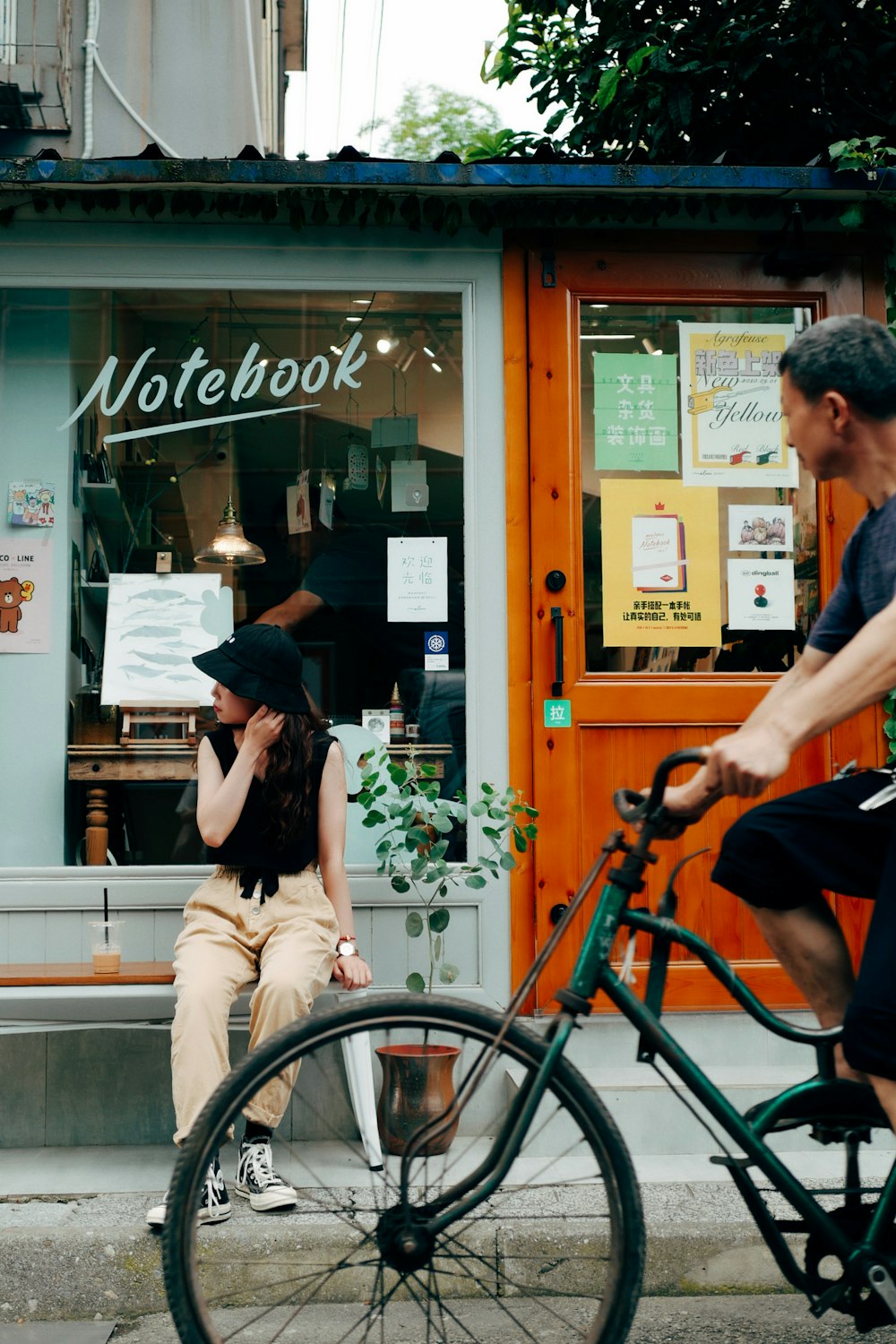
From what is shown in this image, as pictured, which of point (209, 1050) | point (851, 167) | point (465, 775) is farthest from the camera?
point (465, 775)

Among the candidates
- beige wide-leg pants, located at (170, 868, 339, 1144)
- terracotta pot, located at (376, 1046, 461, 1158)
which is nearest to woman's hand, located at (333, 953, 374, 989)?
beige wide-leg pants, located at (170, 868, 339, 1144)

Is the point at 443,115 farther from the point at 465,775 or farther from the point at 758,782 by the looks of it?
the point at 758,782

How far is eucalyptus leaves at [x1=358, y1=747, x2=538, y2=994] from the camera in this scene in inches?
163

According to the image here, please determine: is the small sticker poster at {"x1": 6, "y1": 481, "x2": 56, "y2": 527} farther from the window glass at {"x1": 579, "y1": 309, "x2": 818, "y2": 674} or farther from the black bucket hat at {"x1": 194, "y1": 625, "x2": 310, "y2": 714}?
the window glass at {"x1": 579, "y1": 309, "x2": 818, "y2": 674}

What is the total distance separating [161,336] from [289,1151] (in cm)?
312

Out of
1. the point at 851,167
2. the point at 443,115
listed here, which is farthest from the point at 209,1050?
the point at 443,115

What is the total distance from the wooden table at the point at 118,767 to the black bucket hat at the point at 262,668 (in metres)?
0.99

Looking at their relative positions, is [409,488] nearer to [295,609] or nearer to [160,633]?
[295,609]

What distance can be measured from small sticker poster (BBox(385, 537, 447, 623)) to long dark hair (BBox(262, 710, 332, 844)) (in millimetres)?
1099

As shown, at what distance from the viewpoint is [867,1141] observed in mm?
2322

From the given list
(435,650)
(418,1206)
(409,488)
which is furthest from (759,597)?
(418,1206)

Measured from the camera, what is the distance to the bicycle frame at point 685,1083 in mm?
2127

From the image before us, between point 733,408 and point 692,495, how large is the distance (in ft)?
1.30

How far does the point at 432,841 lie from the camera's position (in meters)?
4.43
